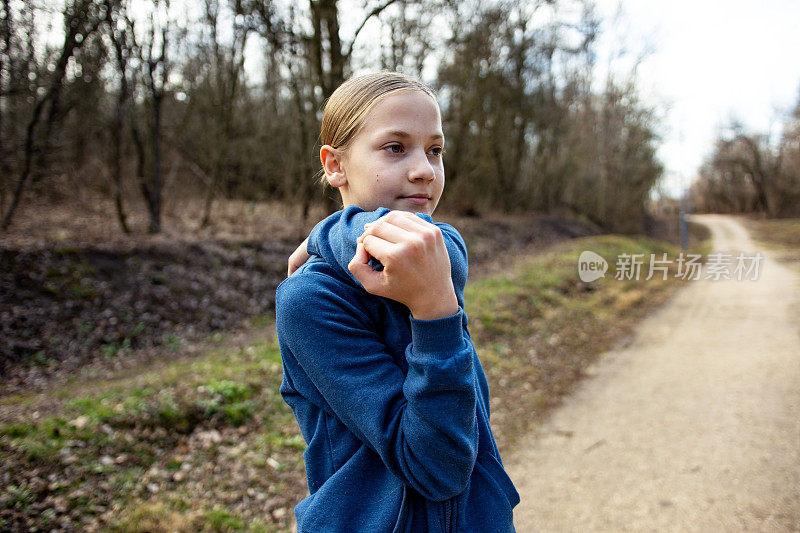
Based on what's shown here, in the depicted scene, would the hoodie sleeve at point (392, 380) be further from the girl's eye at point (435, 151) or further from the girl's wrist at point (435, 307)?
the girl's eye at point (435, 151)

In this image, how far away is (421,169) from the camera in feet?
3.53

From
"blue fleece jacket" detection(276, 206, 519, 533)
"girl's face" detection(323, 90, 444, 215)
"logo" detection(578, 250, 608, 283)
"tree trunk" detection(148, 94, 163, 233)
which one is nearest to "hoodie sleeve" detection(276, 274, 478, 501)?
"blue fleece jacket" detection(276, 206, 519, 533)

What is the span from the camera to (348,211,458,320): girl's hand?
79 cm

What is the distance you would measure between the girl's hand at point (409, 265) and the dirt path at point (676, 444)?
138 inches

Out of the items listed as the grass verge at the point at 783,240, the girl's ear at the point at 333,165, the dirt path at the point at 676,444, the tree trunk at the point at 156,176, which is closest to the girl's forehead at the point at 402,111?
the girl's ear at the point at 333,165

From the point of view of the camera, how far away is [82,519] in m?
3.45

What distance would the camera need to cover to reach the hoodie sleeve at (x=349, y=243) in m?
0.94

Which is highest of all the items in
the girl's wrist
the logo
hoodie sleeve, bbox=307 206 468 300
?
hoodie sleeve, bbox=307 206 468 300

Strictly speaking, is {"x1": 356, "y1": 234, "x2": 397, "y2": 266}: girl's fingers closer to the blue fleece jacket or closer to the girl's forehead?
the blue fleece jacket

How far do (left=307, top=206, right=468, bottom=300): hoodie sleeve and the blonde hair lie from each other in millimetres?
222

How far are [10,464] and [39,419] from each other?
2.95 ft

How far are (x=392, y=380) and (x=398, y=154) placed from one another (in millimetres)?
478

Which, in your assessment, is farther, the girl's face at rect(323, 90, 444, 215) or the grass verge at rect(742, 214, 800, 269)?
the grass verge at rect(742, 214, 800, 269)

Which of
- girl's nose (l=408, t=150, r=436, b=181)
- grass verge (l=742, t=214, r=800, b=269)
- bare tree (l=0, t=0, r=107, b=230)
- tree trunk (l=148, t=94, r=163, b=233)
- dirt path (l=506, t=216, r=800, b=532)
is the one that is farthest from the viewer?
Result: grass verge (l=742, t=214, r=800, b=269)
